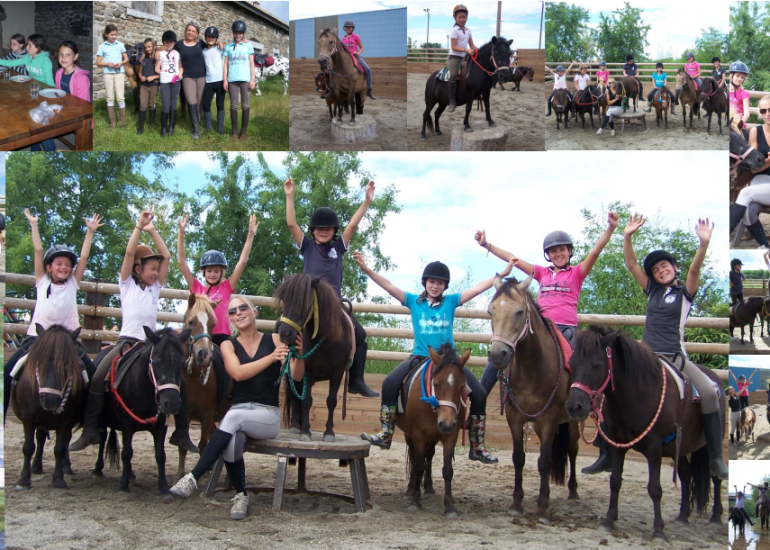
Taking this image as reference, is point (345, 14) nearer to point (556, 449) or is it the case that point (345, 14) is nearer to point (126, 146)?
point (126, 146)

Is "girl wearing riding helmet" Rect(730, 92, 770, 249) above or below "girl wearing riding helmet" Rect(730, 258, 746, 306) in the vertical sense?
above

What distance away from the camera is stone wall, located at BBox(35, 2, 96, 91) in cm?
1040

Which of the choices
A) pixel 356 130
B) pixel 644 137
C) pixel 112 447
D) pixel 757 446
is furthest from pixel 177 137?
pixel 757 446

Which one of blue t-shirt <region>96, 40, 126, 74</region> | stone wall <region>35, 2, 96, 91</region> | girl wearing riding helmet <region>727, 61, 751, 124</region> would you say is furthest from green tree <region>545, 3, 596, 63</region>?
stone wall <region>35, 2, 96, 91</region>

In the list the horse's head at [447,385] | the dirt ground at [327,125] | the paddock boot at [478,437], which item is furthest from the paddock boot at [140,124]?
the paddock boot at [478,437]

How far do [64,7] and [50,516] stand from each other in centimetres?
857

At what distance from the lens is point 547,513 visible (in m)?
5.19

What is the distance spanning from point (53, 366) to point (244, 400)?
5.22 ft

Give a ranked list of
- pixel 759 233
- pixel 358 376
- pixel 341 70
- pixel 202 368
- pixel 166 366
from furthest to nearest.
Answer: pixel 341 70, pixel 759 233, pixel 358 376, pixel 202 368, pixel 166 366

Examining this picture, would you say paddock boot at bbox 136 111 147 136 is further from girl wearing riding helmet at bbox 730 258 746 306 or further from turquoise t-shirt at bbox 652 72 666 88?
girl wearing riding helmet at bbox 730 258 746 306

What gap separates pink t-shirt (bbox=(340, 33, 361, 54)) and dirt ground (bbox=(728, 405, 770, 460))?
721cm

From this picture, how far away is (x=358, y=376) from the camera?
602 cm

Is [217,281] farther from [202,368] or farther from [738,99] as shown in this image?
[738,99]

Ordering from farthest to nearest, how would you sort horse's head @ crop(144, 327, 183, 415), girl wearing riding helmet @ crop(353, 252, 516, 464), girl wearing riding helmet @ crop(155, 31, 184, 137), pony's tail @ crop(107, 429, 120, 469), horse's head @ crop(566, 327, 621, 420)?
1. girl wearing riding helmet @ crop(155, 31, 184, 137)
2. pony's tail @ crop(107, 429, 120, 469)
3. girl wearing riding helmet @ crop(353, 252, 516, 464)
4. horse's head @ crop(144, 327, 183, 415)
5. horse's head @ crop(566, 327, 621, 420)
